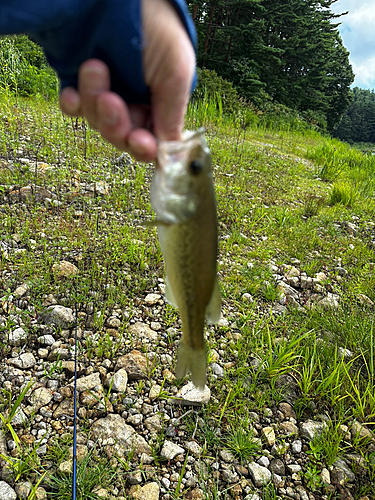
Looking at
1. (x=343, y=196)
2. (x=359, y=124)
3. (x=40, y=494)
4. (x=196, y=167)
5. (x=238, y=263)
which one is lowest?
(x=40, y=494)

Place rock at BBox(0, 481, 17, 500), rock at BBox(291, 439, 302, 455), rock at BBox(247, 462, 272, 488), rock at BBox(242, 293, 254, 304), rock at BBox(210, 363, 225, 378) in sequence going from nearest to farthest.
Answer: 1. rock at BBox(0, 481, 17, 500)
2. rock at BBox(247, 462, 272, 488)
3. rock at BBox(291, 439, 302, 455)
4. rock at BBox(210, 363, 225, 378)
5. rock at BBox(242, 293, 254, 304)

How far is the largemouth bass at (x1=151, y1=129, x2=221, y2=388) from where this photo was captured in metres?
1.17

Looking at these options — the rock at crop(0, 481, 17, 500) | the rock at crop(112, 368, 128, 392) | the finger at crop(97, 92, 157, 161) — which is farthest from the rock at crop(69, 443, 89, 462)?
the finger at crop(97, 92, 157, 161)

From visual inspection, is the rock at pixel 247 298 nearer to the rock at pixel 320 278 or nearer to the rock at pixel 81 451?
the rock at pixel 320 278

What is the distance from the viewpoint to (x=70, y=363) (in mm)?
2580

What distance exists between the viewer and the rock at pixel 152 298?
10.8 feet

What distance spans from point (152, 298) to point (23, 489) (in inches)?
68.7

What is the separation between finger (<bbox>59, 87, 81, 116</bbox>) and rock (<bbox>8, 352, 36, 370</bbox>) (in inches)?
74.2

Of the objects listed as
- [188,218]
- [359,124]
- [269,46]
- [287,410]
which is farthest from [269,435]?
[359,124]

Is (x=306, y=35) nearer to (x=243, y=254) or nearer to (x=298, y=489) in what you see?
(x=243, y=254)

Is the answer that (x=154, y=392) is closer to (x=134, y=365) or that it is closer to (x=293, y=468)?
(x=134, y=365)

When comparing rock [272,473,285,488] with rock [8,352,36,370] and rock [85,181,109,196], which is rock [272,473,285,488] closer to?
rock [8,352,36,370]

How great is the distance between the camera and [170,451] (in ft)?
7.20

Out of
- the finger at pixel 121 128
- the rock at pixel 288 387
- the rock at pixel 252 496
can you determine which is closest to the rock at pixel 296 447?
the rock at pixel 288 387
